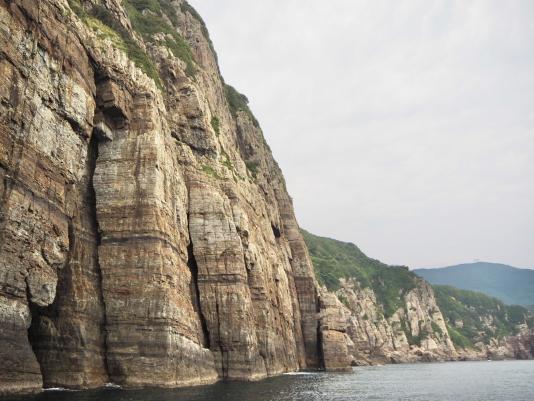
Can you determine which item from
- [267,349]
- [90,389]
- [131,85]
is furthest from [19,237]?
[267,349]

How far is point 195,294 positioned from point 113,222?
1892 centimetres

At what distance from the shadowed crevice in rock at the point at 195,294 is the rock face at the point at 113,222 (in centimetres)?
20

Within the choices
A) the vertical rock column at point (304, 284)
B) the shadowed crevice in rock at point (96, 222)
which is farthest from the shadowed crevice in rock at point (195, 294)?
the vertical rock column at point (304, 284)

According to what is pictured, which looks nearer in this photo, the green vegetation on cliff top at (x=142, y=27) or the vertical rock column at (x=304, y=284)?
the green vegetation on cliff top at (x=142, y=27)

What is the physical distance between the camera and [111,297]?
54969 millimetres

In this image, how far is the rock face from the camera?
43562 mm

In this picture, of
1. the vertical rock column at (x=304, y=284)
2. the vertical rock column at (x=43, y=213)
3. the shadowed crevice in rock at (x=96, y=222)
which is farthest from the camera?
the vertical rock column at (x=304, y=284)

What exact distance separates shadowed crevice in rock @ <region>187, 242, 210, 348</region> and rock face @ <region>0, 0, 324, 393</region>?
0.20 metres

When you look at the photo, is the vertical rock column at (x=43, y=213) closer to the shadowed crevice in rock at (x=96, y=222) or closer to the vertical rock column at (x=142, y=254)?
the shadowed crevice in rock at (x=96, y=222)

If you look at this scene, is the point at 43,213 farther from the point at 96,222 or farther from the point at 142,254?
the point at 142,254

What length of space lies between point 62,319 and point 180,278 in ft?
47.8

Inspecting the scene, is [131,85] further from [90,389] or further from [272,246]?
[272,246]

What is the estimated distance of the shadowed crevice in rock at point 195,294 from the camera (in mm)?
70000

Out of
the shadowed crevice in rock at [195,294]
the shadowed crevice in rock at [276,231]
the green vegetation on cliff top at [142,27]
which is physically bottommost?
the shadowed crevice in rock at [195,294]
